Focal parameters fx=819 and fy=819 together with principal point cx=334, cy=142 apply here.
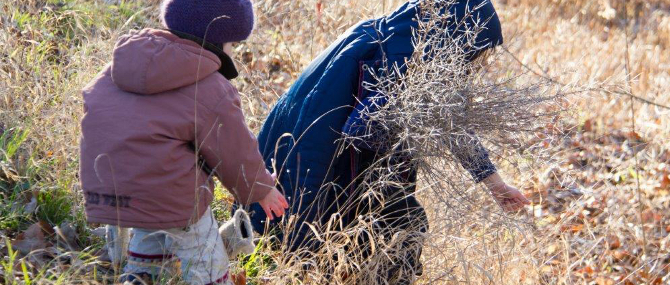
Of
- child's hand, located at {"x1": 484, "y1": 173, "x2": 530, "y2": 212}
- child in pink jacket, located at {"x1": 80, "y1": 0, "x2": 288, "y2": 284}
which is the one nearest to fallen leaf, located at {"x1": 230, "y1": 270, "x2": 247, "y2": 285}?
child in pink jacket, located at {"x1": 80, "y1": 0, "x2": 288, "y2": 284}

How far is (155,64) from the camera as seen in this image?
2.56 m

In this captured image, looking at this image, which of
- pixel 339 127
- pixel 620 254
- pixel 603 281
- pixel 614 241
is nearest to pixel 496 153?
pixel 339 127

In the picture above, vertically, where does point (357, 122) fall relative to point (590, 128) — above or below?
above

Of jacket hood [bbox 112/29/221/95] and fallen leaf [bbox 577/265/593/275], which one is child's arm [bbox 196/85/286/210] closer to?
jacket hood [bbox 112/29/221/95]

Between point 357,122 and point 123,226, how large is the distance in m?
0.97

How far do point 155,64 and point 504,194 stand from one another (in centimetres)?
161

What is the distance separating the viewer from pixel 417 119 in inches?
124

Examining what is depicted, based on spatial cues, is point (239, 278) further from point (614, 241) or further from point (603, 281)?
point (614, 241)

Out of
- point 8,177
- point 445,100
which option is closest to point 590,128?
point 445,100

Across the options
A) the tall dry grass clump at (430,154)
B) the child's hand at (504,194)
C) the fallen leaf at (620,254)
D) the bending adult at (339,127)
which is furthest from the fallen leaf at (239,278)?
the fallen leaf at (620,254)

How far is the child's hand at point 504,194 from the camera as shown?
3314 mm

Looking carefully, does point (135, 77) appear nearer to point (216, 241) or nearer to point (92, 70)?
point (216, 241)

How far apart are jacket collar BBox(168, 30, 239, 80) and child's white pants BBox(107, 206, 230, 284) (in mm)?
508

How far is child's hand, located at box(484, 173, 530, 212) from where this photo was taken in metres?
3.31
